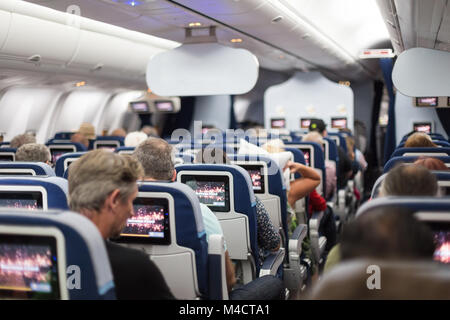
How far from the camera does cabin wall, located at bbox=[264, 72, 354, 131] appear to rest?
51.3 feet

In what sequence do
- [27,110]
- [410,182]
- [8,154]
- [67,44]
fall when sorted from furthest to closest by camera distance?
[27,110], [67,44], [8,154], [410,182]

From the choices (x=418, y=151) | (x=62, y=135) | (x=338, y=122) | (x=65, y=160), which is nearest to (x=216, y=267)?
(x=65, y=160)

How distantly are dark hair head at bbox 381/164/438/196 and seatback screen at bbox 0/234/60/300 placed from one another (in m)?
1.43

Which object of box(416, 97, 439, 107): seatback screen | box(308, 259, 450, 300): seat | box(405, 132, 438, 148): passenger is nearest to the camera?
box(308, 259, 450, 300): seat

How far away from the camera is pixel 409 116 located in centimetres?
1284

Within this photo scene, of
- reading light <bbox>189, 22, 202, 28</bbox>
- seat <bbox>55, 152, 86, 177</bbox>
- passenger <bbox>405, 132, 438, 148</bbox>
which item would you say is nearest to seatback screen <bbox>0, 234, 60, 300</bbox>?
seat <bbox>55, 152, 86, 177</bbox>

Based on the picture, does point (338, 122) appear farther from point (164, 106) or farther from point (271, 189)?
point (271, 189)

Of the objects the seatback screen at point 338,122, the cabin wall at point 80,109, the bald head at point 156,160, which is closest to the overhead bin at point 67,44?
the cabin wall at point 80,109

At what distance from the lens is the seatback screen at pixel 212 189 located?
11.8ft

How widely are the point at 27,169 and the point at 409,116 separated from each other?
1072 centimetres

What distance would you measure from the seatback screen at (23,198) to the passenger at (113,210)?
74cm

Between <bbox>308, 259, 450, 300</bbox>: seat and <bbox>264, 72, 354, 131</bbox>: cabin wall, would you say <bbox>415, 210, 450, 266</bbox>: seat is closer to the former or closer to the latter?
<bbox>308, 259, 450, 300</bbox>: seat
